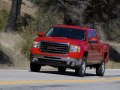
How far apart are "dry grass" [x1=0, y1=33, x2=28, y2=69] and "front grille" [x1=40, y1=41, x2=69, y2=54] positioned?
177 inches

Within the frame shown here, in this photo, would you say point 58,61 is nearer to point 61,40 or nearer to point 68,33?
point 61,40

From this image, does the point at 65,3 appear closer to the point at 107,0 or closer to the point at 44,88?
the point at 107,0

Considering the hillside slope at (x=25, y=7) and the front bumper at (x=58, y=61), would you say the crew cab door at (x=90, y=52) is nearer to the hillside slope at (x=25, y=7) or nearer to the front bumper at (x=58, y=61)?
the front bumper at (x=58, y=61)

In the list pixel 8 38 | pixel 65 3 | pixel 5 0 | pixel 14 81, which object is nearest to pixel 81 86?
pixel 14 81

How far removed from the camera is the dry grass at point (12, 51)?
25250 millimetres

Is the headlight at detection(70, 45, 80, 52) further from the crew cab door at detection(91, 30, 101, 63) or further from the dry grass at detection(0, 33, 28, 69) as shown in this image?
the dry grass at detection(0, 33, 28, 69)

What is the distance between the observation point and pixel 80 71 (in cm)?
1995

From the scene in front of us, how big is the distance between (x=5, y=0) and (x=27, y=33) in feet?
66.6

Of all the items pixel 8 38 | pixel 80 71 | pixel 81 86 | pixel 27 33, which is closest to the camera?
pixel 81 86

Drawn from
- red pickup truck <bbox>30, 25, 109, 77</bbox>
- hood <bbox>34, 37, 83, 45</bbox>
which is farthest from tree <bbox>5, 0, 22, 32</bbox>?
hood <bbox>34, 37, 83, 45</bbox>

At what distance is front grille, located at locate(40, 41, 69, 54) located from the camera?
19766mm

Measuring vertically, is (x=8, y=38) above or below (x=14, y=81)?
below

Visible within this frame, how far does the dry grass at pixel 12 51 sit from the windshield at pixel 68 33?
3.78 metres

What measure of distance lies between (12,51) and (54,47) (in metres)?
8.72
